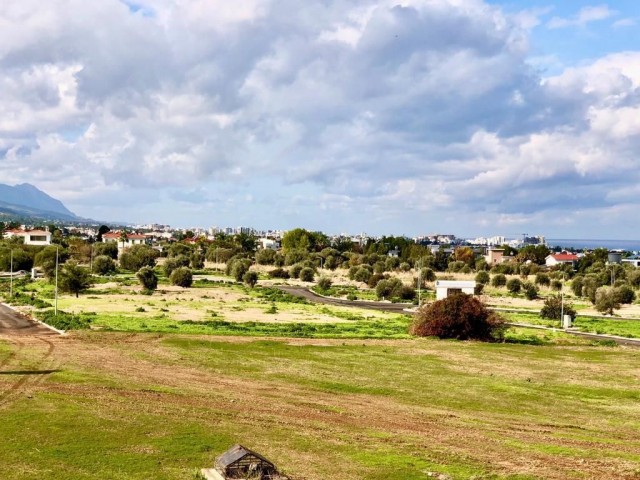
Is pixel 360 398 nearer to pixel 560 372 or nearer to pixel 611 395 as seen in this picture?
pixel 611 395

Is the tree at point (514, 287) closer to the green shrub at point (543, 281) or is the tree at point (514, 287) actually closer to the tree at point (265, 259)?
the green shrub at point (543, 281)

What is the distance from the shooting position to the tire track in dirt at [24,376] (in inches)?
1064

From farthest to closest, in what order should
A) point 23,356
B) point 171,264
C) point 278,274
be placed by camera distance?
point 278,274, point 171,264, point 23,356

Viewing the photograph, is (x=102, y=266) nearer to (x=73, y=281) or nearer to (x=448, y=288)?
(x=73, y=281)

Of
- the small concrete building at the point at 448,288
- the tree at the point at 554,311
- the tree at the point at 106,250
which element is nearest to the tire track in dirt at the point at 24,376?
the small concrete building at the point at 448,288

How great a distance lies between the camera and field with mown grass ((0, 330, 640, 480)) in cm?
1945

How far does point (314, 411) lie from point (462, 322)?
97.4 feet

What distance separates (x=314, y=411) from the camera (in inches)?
1032

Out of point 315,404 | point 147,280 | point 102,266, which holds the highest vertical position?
point 102,266

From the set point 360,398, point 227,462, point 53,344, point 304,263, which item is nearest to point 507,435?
point 360,398

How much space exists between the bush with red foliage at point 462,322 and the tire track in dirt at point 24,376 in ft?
98.1

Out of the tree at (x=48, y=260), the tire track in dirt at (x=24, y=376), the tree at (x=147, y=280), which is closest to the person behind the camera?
the tire track in dirt at (x=24, y=376)

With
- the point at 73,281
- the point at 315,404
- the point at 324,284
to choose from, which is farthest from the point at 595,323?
the point at 73,281

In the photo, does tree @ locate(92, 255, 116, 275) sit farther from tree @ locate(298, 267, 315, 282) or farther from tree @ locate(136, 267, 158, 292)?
tree @ locate(298, 267, 315, 282)
